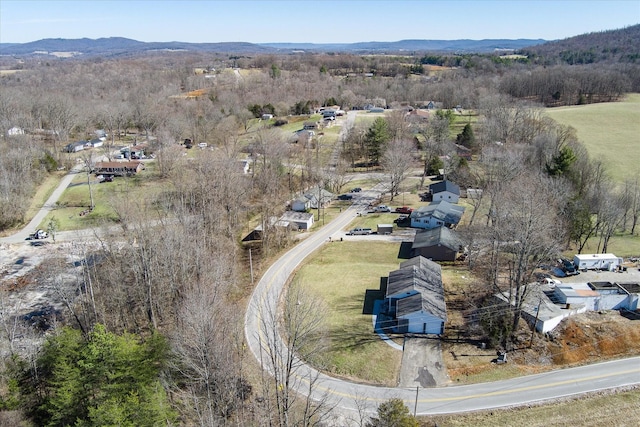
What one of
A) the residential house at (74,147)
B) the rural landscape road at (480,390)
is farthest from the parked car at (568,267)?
the residential house at (74,147)

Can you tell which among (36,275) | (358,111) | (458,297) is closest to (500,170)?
(458,297)

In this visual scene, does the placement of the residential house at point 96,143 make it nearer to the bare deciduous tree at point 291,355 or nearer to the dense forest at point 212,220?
the dense forest at point 212,220

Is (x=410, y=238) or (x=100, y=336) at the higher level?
(x=100, y=336)

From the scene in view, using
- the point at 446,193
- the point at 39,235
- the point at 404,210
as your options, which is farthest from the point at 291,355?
the point at 39,235

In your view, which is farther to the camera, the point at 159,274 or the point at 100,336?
the point at 159,274

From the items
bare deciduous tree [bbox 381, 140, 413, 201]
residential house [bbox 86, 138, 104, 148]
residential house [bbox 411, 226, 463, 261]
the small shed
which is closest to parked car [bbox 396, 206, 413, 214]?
bare deciduous tree [bbox 381, 140, 413, 201]

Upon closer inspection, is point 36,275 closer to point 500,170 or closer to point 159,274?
point 159,274
